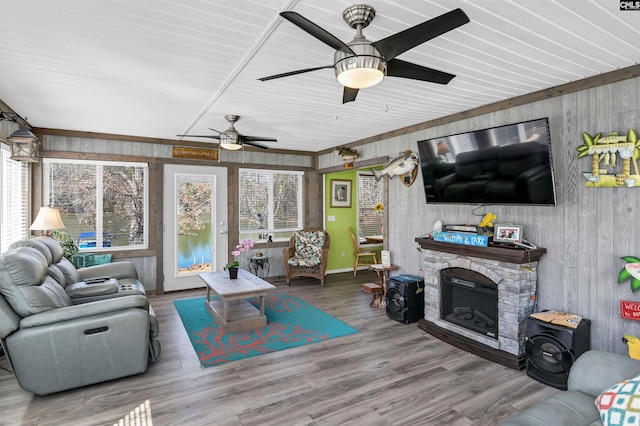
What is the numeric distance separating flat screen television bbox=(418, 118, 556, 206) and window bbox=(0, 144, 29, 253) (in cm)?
489

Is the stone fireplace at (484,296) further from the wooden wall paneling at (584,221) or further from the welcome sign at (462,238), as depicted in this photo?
the wooden wall paneling at (584,221)

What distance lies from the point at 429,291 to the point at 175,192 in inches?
172

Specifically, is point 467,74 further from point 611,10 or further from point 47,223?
point 47,223

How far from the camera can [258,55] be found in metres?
2.53

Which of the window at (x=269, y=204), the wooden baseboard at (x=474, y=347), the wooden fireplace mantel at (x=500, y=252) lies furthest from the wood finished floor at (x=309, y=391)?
the window at (x=269, y=204)

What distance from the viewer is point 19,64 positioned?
268 cm

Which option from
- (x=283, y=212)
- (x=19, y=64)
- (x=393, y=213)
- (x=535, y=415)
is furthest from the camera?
(x=283, y=212)

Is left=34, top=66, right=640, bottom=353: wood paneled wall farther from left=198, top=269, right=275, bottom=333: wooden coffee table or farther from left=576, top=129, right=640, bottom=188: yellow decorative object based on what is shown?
left=198, top=269, right=275, bottom=333: wooden coffee table

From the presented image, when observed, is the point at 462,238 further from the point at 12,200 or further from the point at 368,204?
the point at 12,200

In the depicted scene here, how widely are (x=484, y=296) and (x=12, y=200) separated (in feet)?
18.6

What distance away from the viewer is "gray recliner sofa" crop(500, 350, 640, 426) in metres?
1.63

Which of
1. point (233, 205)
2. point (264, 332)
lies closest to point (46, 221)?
point (233, 205)

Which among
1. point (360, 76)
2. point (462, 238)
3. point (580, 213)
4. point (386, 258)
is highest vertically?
point (360, 76)

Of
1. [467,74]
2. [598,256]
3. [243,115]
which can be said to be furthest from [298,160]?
[598,256]
